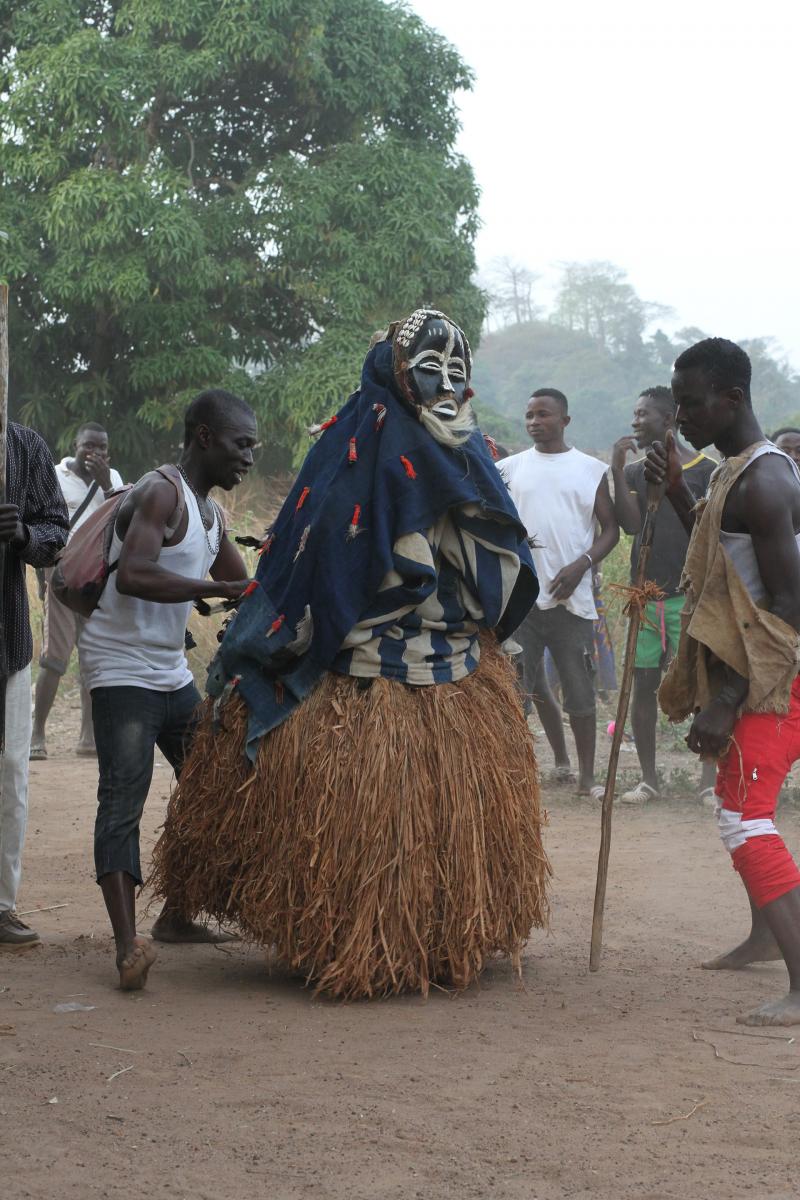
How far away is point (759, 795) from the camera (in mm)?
3822

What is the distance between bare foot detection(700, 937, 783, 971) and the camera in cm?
430

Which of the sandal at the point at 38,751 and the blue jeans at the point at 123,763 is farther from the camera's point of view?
the sandal at the point at 38,751

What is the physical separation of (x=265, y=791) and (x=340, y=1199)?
4.92 feet

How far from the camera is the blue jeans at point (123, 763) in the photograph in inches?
158

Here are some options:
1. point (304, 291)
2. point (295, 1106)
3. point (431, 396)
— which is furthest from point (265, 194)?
point (295, 1106)

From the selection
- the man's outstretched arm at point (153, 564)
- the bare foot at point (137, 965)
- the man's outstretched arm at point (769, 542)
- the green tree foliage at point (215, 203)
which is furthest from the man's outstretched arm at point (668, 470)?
the green tree foliage at point (215, 203)

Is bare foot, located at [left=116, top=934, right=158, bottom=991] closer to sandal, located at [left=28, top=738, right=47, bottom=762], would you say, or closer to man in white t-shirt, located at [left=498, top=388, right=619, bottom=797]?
man in white t-shirt, located at [left=498, top=388, right=619, bottom=797]

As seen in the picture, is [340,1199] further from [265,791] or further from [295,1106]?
[265,791]

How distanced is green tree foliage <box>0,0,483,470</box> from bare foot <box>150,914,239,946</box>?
14.8 metres

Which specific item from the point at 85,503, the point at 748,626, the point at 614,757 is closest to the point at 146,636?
the point at 614,757

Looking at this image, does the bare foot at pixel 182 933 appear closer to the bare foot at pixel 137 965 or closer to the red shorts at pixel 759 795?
the bare foot at pixel 137 965

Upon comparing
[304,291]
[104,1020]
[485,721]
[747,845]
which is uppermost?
[304,291]

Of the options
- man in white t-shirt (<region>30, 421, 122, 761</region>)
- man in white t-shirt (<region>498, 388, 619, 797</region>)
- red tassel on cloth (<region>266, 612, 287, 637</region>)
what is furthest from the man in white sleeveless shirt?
man in white t-shirt (<region>30, 421, 122, 761</region>)

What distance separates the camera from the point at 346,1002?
3.89 meters
